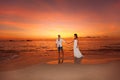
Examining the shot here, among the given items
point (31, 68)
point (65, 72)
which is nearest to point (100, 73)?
point (65, 72)

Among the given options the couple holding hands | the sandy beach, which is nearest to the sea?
the couple holding hands

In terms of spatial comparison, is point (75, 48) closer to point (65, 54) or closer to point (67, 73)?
point (67, 73)

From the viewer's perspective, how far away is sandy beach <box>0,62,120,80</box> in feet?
34.0

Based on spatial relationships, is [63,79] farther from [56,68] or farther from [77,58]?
[77,58]

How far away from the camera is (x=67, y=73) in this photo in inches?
433

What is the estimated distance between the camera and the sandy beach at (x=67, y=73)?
1036 centimetres

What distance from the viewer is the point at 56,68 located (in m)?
12.0

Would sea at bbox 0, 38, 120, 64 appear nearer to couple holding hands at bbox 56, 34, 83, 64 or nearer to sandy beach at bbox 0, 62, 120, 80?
couple holding hands at bbox 56, 34, 83, 64

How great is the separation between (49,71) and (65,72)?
0.78m

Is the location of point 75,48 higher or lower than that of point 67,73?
higher

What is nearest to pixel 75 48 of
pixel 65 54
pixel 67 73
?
pixel 67 73

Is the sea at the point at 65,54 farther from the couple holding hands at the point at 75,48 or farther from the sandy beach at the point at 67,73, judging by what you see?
the sandy beach at the point at 67,73

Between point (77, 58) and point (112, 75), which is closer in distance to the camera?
point (112, 75)

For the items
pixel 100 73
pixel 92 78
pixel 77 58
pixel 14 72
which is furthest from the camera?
pixel 77 58
